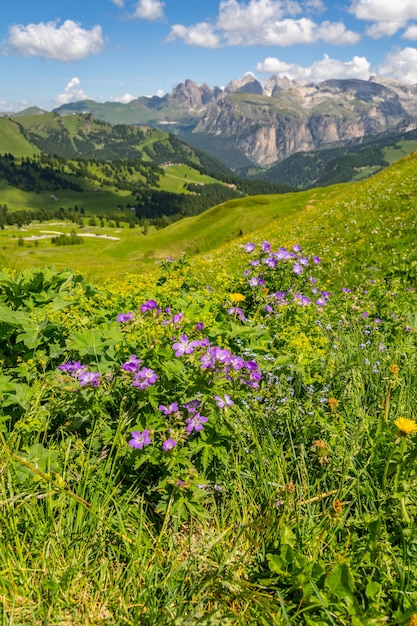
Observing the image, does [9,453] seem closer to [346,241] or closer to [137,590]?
[137,590]

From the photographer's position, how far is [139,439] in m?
3.36

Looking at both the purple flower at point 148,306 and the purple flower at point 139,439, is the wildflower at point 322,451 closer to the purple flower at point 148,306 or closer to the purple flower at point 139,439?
the purple flower at point 139,439


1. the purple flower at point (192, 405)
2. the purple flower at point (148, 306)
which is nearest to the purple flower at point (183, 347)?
the purple flower at point (192, 405)

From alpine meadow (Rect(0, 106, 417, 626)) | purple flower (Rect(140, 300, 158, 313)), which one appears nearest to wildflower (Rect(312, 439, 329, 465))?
alpine meadow (Rect(0, 106, 417, 626))

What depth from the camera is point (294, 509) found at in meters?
3.46

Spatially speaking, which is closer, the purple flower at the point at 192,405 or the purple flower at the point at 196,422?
the purple flower at the point at 196,422

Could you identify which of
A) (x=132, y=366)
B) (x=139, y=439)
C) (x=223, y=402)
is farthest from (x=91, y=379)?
(x=223, y=402)

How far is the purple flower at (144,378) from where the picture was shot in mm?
3428

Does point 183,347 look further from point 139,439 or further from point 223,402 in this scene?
point 139,439

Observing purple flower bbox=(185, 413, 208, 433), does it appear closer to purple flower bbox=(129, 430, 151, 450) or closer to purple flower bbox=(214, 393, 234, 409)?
purple flower bbox=(214, 393, 234, 409)

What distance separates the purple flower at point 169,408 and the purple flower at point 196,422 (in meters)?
0.16

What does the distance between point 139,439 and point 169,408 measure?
0.35 m

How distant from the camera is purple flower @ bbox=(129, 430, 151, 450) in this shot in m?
3.25

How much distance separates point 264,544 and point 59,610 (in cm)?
157
